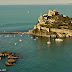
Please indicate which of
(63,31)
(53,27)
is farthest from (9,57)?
(53,27)

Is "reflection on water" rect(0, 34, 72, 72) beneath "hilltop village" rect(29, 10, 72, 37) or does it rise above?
beneath

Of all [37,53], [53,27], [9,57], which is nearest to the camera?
[9,57]

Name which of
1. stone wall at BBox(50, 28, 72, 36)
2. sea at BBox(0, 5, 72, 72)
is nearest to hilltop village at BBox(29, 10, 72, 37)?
stone wall at BBox(50, 28, 72, 36)

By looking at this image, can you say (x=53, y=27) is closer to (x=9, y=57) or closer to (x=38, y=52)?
(x=38, y=52)

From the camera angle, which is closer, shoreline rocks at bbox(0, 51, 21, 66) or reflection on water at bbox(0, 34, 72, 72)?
reflection on water at bbox(0, 34, 72, 72)

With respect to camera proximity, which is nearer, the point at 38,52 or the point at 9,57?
the point at 9,57

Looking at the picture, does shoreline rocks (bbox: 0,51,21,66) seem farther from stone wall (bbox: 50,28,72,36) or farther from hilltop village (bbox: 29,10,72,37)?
stone wall (bbox: 50,28,72,36)

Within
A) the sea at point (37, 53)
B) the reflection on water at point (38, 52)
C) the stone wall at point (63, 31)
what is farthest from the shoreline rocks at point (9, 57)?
the stone wall at point (63, 31)

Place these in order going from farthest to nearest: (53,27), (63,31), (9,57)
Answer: (53,27) < (63,31) < (9,57)
